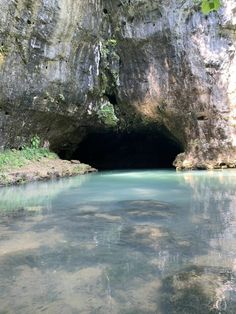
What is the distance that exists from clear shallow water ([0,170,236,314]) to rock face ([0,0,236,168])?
9285 mm

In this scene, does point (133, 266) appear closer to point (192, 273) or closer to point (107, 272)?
point (107, 272)

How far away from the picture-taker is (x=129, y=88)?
16844mm

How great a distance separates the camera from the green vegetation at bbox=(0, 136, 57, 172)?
12977mm

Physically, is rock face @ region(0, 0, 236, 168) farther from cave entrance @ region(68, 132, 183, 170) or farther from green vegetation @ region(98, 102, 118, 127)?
cave entrance @ region(68, 132, 183, 170)

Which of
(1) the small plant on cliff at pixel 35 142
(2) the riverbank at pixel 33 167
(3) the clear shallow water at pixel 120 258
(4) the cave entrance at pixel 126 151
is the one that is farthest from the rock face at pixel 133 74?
(3) the clear shallow water at pixel 120 258

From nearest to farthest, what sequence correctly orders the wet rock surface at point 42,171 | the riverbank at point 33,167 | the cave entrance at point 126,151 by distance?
the wet rock surface at point 42,171
the riverbank at point 33,167
the cave entrance at point 126,151

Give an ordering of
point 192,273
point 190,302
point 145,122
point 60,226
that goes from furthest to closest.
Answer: point 145,122
point 60,226
point 192,273
point 190,302

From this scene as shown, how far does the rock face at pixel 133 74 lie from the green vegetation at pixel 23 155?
390mm

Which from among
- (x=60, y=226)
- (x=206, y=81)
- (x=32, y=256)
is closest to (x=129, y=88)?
(x=206, y=81)

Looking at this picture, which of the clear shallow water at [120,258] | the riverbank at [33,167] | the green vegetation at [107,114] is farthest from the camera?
the green vegetation at [107,114]

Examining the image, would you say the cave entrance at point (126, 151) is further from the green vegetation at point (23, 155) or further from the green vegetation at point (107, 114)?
the green vegetation at point (23, 155)

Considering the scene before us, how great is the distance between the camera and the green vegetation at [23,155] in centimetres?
1298

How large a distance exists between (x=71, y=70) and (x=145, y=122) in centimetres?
447

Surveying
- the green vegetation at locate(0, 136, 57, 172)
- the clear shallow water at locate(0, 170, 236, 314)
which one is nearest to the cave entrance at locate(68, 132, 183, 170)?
the green vegetation at locate(0, 136, 57, 172)
